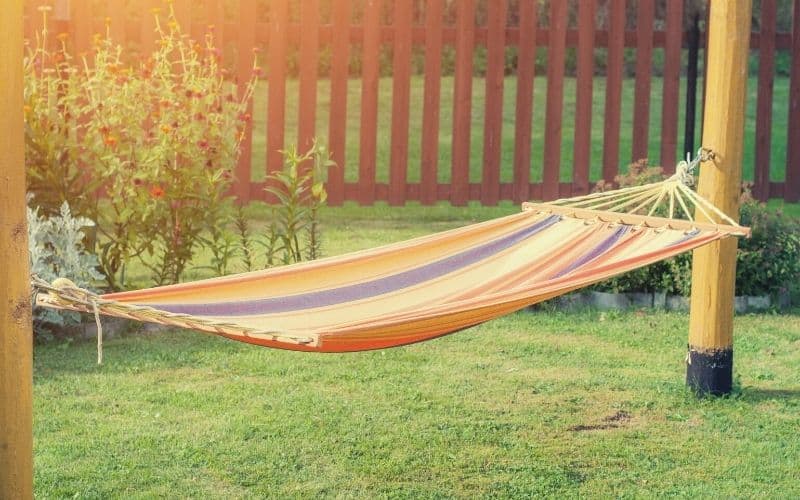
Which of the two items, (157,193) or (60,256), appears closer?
(60,256)

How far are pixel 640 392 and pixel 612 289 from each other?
1339mm

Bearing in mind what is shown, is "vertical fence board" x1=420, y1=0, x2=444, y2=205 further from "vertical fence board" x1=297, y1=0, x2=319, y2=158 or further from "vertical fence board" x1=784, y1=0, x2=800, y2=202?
"vertical fence board" x1=784, y1=0, x2=800, y2=202

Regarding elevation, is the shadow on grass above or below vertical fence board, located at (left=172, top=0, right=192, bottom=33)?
below

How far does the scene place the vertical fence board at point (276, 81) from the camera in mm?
7836

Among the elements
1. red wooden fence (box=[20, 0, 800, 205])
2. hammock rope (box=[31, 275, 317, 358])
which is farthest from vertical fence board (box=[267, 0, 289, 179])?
hammock rope (box=[31, 275, 317, 358])

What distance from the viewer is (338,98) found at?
8.09 meters

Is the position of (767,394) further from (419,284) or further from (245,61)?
(245,61)

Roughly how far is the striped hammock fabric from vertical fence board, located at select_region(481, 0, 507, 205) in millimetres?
3895

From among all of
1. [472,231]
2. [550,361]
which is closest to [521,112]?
[550,361]

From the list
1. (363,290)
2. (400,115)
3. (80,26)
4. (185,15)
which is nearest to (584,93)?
(400,115)

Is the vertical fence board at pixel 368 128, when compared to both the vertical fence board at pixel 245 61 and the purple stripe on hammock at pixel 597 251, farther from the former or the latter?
the purple stripe on hammock at pixel 597 251

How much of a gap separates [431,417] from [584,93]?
4393mm

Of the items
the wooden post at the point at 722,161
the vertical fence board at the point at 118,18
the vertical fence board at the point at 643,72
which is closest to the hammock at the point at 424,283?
the wooden post at the point at 722,161

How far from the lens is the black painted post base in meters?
4.27
